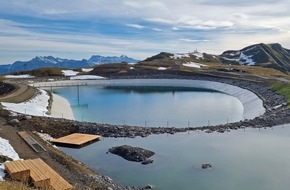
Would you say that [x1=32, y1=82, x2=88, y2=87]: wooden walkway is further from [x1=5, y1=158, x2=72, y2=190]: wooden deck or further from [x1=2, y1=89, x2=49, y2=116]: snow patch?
[x1=5, y1=158, x2=72, y2=190]: wooden deck

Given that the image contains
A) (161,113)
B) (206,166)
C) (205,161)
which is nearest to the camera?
(206,166)

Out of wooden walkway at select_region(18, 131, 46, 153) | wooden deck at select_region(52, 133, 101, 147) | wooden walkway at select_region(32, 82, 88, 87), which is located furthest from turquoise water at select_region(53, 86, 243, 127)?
wooden walkway at select_region(32, 82, 88, 87)

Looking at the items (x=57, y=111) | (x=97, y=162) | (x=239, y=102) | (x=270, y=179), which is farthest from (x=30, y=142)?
(x=239, y=102)

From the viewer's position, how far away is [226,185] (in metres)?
22.0

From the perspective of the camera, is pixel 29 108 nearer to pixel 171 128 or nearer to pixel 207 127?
pixel 171 128

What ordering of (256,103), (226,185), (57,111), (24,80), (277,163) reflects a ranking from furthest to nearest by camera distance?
1. (24,80)
2. (256,103)
3. (57,111)
4. (277,163)
5. (226,185)

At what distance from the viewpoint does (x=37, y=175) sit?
17.9m

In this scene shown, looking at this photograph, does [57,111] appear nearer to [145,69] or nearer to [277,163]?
[277,163]

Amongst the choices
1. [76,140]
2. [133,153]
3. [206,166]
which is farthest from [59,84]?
[206,166]

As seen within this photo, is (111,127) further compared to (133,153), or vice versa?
(111,127)

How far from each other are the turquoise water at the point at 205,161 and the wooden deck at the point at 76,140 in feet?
2.54

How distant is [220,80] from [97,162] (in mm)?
78384

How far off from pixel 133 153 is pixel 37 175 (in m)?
11.4

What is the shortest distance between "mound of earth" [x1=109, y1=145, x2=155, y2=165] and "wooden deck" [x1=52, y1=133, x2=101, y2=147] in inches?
147
